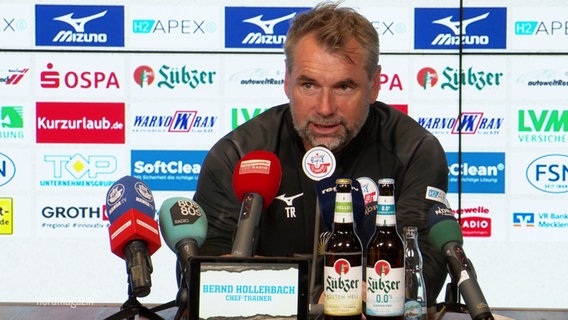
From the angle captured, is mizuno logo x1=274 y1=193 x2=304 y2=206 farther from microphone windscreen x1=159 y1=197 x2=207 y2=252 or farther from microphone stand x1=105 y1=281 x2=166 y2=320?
microphone stand x1=105 y1=281 x2=166 y2=320

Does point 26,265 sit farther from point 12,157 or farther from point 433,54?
point 433,54

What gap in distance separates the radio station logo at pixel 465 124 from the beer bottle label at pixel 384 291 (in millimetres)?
2538

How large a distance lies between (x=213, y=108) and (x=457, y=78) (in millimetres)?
1226

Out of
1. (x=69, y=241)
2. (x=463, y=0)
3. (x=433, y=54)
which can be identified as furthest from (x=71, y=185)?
(x=463, y=0)

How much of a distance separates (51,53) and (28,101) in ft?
0.88

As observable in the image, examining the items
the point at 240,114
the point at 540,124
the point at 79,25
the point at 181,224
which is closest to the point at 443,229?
the point at 181,224

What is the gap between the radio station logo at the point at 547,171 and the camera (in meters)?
3.72

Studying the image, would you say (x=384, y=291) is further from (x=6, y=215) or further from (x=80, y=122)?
(x=6, y=215)

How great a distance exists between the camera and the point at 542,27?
3689 millimetres

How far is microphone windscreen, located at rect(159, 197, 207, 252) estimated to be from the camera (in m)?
1.40

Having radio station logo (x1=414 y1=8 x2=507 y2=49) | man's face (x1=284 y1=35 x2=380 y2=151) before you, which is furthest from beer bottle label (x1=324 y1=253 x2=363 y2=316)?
radio station logo (x1=414 y1=8 x2=507 y2=49)

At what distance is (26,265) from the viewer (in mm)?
3787

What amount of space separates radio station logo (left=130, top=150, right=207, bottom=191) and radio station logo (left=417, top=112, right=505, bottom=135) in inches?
45.1

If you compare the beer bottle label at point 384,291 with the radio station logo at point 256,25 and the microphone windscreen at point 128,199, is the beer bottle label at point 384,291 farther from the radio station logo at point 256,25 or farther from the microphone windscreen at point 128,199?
the radio station logo at point 256,25
